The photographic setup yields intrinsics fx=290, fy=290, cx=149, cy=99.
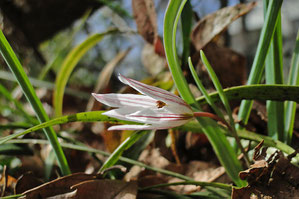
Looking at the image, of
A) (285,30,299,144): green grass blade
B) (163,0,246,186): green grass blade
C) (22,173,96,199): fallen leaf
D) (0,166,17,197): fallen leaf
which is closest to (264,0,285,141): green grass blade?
(285,30,299,144): green grass blade

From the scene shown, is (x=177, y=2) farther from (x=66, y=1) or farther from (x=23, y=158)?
(x=66, y=1)

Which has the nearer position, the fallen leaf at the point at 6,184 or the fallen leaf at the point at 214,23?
the fallen leaf at the point at 6,184

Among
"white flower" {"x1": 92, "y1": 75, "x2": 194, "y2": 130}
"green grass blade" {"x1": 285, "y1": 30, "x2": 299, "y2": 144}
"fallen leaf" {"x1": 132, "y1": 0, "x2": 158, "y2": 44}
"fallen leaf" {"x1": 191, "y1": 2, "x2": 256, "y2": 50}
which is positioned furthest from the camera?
"fallen leaf" {"x1": 132, "y1": 0, "x2": 158, "y2": 44}

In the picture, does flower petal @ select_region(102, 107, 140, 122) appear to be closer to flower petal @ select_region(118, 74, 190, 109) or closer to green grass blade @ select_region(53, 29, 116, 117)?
flower petal @ select_region(118, 74, 190, 109)

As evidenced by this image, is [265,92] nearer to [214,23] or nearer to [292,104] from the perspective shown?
[292,104]

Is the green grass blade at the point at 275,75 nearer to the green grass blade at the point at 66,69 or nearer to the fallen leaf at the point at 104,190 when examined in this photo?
the fallen leaf at the point at 104,190

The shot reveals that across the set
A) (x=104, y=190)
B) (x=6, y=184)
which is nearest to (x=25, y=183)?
(x=6, y=184)

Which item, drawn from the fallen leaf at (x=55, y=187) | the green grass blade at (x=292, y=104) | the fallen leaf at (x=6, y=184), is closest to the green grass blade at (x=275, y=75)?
the green grass blade at (x=292, y=104)

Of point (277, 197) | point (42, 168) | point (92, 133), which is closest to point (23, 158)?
point (42, 168)
